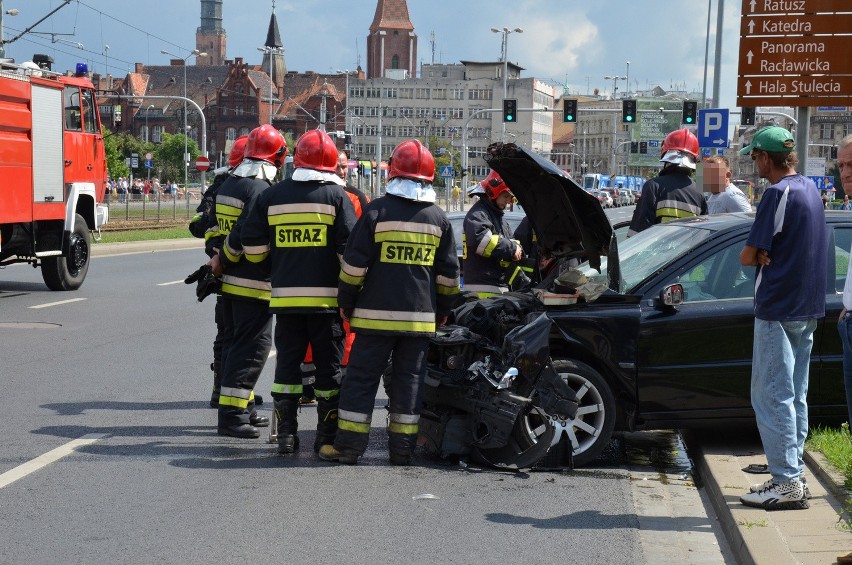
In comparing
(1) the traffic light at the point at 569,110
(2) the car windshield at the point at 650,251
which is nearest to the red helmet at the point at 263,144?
(2) the car windshield at the point at 650,251

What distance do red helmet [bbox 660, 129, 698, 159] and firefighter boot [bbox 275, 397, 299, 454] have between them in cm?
474

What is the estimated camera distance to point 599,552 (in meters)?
5.50

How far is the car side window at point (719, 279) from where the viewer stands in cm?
745

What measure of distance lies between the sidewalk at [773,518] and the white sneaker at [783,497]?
33 mm

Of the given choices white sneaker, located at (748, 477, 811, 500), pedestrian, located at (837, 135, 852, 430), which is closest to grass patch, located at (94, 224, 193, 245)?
white sneaker, located at (748, 477, 811, 500)

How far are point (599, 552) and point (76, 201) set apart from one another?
574 inches

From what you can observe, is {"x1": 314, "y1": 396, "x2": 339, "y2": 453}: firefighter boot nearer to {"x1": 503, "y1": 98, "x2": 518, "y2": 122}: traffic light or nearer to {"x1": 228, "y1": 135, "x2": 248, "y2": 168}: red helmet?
{"x1": 228, "y1": 135, "x2": 248, "y2": 168}: red helmet

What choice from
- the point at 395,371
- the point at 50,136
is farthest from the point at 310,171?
the point at 50,136

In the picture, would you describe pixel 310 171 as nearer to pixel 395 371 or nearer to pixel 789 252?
pixel 395 371

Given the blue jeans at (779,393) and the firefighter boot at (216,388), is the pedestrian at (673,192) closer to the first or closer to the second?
the firefighter boot at (216,388)

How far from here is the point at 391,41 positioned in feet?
595

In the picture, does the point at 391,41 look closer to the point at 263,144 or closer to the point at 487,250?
the point at 487,250

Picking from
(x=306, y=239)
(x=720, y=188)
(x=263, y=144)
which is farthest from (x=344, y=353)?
(x=720, y=188)

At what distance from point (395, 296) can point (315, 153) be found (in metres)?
1.03
